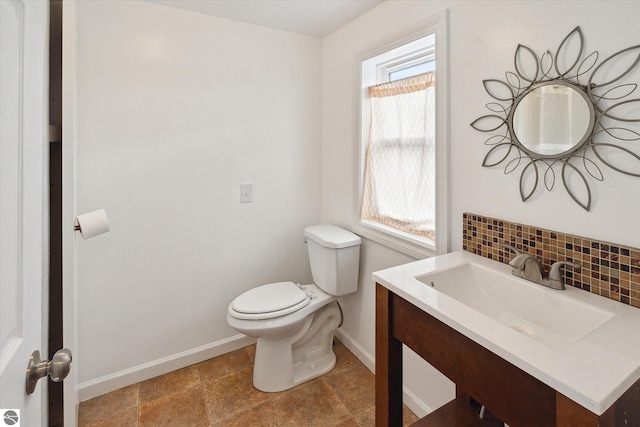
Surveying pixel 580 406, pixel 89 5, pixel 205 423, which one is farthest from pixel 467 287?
pixel 89 5

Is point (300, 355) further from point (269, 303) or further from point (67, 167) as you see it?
point (67, 167)

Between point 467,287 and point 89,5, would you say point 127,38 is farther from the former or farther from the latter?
point 467,287

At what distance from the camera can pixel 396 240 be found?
5.61ft

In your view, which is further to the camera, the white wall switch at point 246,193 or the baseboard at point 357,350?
the white wall switch at point 246,193

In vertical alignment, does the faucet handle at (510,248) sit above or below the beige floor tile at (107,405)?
above

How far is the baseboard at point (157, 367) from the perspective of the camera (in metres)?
1.76

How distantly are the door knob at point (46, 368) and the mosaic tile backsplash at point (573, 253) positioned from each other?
1362mm

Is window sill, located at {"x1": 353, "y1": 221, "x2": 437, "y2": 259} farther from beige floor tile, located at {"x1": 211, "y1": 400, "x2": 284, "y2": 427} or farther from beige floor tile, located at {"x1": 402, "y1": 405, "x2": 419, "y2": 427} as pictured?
beige floor tile, located at {"x1": 211, "y1": 400, "x2": 284, "y2": 427}

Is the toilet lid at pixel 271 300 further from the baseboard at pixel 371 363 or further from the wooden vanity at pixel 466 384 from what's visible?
the wooden vanity at pixel 466 384

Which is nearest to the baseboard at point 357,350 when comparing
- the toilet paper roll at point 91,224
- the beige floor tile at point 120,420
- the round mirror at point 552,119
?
the beige floor tile at point 120,420

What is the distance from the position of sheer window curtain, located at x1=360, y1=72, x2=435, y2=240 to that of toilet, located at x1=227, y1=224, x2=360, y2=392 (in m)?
0.30

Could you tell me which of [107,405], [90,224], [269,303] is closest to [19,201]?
[90,224]
